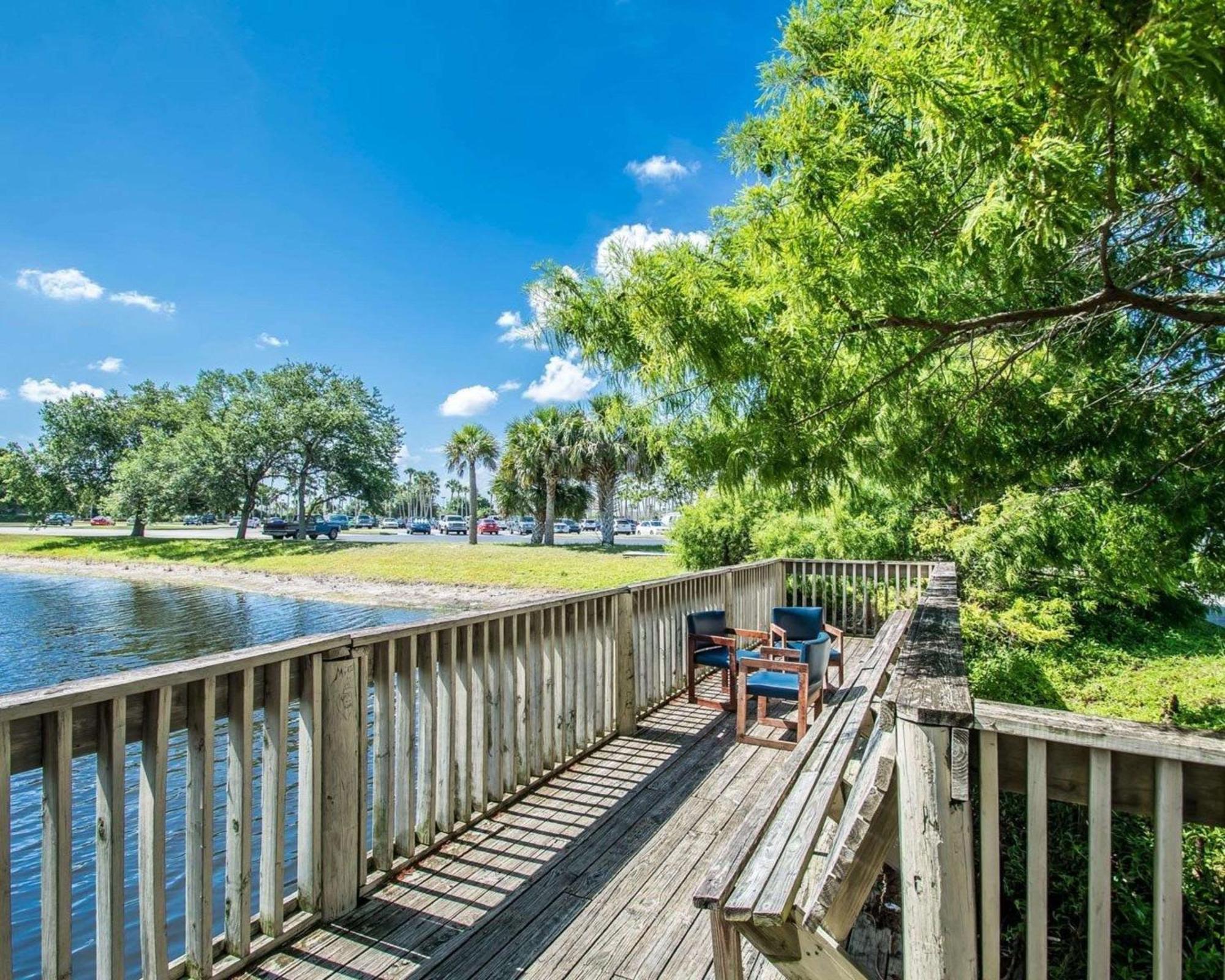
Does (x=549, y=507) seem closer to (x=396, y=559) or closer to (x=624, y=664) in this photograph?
(x=396, y=559)

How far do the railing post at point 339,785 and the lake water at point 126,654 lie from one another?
0.49 m

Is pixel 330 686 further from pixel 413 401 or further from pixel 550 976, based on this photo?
pixel 413 401

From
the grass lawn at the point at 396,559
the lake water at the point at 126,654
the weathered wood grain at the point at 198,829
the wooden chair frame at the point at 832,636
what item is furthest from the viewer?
the grass lawn at the point at 396,559

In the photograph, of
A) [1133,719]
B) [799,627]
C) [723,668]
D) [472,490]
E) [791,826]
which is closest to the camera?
[791,826]

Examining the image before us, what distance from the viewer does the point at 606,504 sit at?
30875 mm

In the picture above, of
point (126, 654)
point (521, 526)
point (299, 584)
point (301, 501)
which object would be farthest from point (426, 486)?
point (126, 654)

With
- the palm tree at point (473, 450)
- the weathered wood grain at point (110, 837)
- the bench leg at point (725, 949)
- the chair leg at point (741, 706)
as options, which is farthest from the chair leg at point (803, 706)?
the palm tree at point (473, 450)

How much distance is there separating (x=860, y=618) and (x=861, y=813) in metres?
7.93

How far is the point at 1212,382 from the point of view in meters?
3.34

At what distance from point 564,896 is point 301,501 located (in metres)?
33.8

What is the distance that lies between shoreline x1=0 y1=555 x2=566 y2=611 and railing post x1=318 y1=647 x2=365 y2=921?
11174mm

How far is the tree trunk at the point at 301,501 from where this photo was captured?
32250mm

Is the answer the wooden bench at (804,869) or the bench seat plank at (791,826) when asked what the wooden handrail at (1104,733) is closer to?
the wooden bench at (804,869)

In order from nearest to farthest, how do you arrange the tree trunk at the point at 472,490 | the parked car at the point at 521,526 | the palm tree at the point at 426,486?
the tree trunk at the point at 472,490 < the parked car at the point at 521,526 < the palm tree at the point at 426,486
